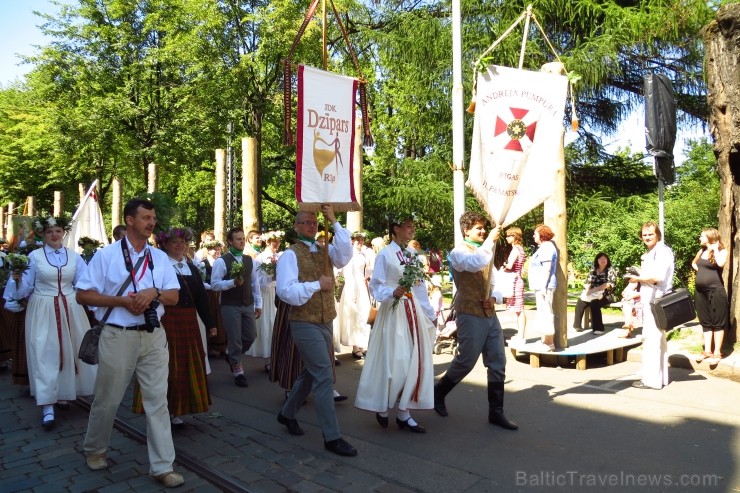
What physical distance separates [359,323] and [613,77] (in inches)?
472

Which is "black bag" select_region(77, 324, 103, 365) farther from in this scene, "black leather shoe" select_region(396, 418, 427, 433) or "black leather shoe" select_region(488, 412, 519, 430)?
"black leather shoe" select_region(488, 412, 519, 430)

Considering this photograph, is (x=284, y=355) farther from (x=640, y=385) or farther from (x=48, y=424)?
(x=640, y=385)

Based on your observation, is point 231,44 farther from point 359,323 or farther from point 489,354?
point 489,354

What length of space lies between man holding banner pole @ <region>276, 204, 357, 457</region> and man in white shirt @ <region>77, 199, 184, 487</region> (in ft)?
3.15

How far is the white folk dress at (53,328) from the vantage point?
6.12m

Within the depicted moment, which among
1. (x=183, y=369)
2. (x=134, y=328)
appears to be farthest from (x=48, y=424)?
(x=134, y=328)

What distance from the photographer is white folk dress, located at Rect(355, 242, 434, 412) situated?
534 centimetres

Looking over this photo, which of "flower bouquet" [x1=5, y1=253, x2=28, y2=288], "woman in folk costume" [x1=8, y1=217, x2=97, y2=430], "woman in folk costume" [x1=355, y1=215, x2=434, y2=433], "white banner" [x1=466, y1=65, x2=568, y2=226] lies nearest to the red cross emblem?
"white banner" [x1=466, y1=65, x2=568, y2=226]

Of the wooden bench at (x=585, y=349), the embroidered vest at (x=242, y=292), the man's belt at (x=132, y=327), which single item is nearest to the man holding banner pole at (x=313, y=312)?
the man's belt at (x=132, y=327)

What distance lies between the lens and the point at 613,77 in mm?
16828

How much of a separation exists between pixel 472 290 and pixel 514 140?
1.55 metres

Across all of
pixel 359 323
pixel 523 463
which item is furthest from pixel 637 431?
pixel 359 323

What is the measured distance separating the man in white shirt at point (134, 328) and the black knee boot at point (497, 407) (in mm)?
2780

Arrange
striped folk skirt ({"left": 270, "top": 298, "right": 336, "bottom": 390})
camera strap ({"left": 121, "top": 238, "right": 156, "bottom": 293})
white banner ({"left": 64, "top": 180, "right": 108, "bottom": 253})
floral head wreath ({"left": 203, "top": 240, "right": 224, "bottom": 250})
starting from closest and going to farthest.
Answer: camera strap ({"left": 121, "top": 238, "right": 156, "bottom": 293})
striped folk skirt ({"left": 270, "top": 298, "right": 336, "bottom": 390})
white banner ({"left": 64, "top": 180, "right": 108, "bottom": 253})
floral head wreath ({"left": 203, "top": 240, "right": 224, "bottom": 250})
